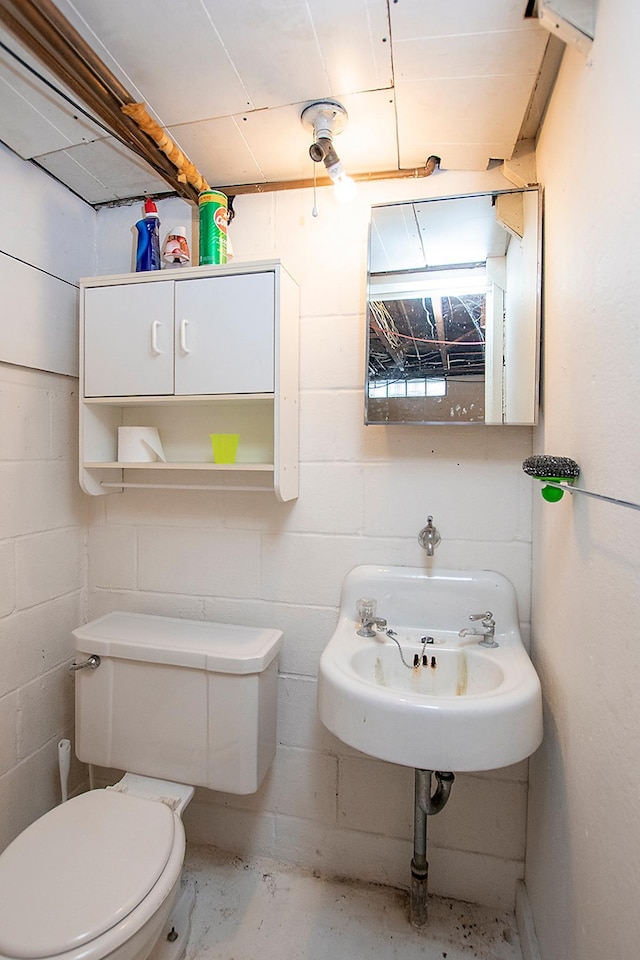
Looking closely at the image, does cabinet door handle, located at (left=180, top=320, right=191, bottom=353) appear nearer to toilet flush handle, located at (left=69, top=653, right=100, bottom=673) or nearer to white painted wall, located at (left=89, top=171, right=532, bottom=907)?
white painted wall, located at (left=89, top=171, right=532, bottom=907)

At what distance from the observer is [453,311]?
1268 millimetres

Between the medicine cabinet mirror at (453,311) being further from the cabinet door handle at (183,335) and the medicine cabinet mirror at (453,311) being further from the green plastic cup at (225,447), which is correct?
the cabinet door handle at (183,335)

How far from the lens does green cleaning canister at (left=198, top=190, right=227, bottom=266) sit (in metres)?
1.32

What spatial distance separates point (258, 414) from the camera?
1.44 metres

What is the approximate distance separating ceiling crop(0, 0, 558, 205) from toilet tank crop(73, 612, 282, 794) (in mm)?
1369

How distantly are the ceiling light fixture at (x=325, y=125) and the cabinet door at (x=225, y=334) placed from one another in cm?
31

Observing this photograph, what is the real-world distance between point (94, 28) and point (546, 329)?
1.15 m

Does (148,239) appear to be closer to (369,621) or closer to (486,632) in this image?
(369,621)

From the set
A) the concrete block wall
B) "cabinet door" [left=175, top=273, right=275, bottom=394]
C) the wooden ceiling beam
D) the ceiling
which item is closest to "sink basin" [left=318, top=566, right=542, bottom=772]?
"cabinet door" [left=175, top=273, right=275, bottom=394]

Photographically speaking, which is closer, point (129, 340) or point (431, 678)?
point (431, 678)

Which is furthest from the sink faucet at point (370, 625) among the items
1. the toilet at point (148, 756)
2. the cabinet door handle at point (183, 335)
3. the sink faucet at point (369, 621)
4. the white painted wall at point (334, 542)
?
the cabinet door handle at point (183, 335)

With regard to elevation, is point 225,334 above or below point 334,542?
above

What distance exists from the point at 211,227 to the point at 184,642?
3.89 feet

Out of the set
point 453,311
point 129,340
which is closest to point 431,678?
point 453,311
